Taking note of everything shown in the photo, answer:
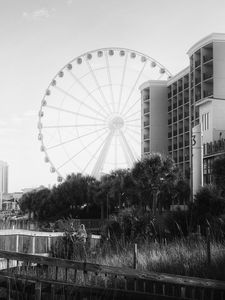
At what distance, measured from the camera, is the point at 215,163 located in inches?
1606

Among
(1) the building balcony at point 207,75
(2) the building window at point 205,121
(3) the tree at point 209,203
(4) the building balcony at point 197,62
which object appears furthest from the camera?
(4) the building balcony at point 197,62

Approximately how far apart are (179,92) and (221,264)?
3776 inches

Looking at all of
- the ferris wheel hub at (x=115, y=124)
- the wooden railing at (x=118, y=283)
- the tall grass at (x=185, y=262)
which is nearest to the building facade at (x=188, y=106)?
the ferris wheel hub at (x=115, y=124)

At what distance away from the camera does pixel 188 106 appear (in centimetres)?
10150

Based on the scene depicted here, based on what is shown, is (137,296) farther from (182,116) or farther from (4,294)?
(182,116)

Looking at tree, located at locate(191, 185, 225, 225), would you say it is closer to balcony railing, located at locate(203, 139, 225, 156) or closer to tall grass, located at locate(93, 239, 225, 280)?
tall grass, located at locate(93, 239, 225, 280)

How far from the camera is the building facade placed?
61.1 m

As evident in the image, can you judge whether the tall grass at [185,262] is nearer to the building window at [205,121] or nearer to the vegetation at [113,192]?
the vegetation at [113,192]

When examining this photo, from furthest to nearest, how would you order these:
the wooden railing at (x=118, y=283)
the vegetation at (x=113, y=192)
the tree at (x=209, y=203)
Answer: the vegetation at (x=113, y=192) < the tree at (x=209, y=203) < the wooden railing at (x=118, y=283)

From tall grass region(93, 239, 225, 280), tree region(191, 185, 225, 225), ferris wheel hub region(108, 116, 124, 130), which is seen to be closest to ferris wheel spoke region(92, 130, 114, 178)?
ferris wheel hub region(108, 116, 124, 130)

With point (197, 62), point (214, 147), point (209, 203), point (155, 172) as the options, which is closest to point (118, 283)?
point (209, 203)

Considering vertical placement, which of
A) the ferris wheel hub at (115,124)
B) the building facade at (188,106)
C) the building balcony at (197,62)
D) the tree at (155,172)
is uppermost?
the building balcony at (197,62)

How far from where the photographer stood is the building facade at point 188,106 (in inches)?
2405

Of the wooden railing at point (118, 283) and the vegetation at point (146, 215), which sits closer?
the wooden railing at point (118, 283)
